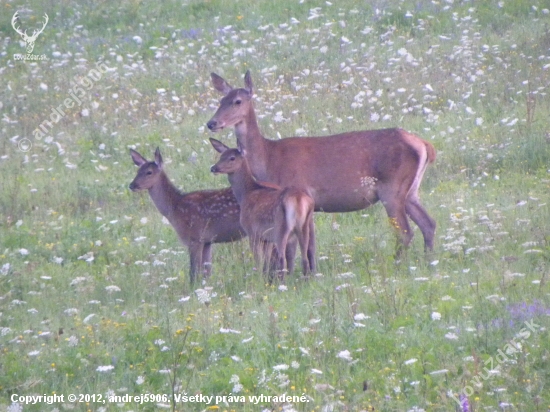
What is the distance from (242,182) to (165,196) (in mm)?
984

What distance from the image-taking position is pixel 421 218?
8.83m

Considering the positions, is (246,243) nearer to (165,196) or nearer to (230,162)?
(230,162)

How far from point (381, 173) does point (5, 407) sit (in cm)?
431

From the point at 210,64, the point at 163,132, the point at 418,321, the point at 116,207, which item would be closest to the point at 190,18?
the point at 210,64

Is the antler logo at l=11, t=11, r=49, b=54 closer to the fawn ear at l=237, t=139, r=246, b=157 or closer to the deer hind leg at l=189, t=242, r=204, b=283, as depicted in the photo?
the fawn ear at l=237, t=139, r=246, b=157

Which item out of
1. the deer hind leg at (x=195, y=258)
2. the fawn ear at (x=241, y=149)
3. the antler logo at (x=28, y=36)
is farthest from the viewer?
the antler logo at (x=28, y=36)

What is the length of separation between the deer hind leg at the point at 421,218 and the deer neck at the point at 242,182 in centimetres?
144

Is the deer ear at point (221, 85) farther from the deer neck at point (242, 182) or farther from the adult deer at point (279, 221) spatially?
the adult deer at point (279, 221)

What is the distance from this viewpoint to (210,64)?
15.2 m

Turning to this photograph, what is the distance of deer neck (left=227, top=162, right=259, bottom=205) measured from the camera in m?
8.62

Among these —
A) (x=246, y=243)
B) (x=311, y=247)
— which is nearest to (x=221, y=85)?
(x=246, y=243)

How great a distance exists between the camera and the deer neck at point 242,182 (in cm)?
862

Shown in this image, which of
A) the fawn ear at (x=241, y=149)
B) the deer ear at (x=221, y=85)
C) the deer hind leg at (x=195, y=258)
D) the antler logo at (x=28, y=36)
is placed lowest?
the deer hind leg at (x=195, y=258)

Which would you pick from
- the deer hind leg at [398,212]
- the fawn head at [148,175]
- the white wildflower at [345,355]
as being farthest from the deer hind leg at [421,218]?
the white wildflower at [345,355]
